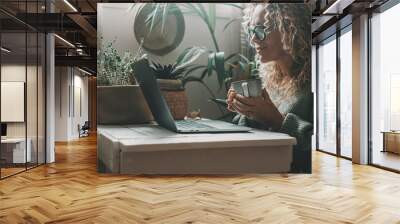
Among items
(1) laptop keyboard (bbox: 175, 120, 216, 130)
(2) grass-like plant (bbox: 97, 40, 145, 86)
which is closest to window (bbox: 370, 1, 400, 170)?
(1) laptop keyboard (bbox: 175, 120, 216, 130)

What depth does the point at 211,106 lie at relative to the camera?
6516 mm

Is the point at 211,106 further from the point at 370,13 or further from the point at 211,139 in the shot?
the point at 370,13

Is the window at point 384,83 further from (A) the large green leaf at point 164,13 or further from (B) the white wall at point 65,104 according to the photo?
(B) the white wall at point 65,104

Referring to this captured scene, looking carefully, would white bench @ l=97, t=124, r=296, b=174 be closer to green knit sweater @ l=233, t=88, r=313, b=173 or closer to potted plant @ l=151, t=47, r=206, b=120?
green knit sweater @ l=233, t=88, r=313, b=173

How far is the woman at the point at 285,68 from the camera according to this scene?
6.55m

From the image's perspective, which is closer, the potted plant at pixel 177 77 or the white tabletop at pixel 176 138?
the white tabletop at pixel 176 138

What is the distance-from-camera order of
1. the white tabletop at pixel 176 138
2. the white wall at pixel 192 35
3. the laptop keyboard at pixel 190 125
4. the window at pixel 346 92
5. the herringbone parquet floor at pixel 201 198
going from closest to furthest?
1. the herringbone parquet floor at pixel 201 198
2. the white tabletop at pixel 176 138
3. the laptop keyboard at pixel 190 125
4. the white wall at pixel 192 35
5. the window at pixel 346 92

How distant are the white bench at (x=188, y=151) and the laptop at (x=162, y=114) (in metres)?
0.10

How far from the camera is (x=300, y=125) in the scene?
258 inches

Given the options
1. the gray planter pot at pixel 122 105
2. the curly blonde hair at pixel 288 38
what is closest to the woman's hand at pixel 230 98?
the curly blonde hair at pixel 288 38

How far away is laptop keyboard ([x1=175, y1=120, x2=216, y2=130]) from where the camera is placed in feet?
20.9

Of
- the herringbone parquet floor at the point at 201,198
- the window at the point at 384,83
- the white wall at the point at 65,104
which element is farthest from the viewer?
the white wall at the point at 65,104

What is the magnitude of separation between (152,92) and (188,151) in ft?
3.89

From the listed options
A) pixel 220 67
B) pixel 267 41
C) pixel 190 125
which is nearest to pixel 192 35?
Answer: pixel 220 67
